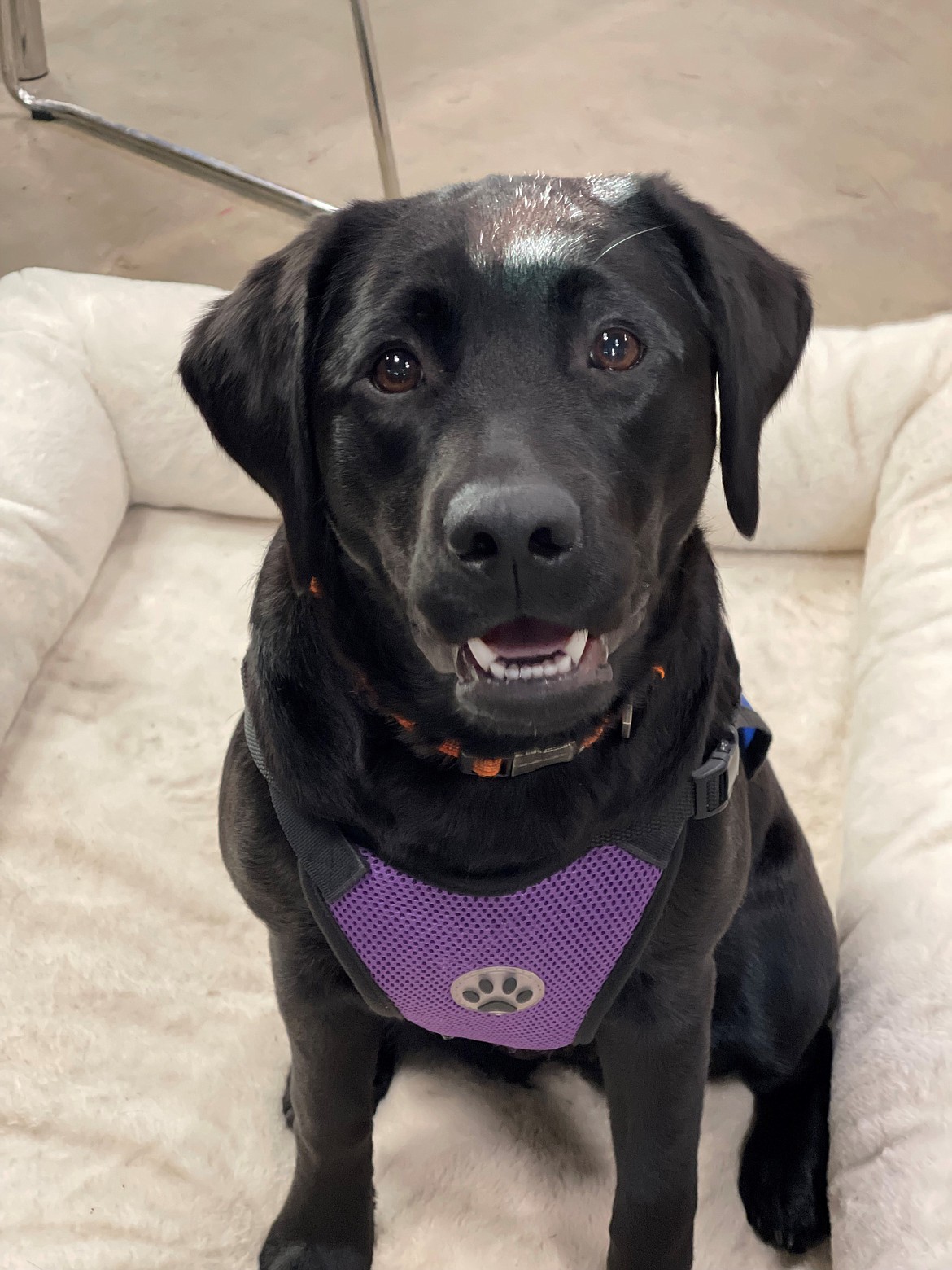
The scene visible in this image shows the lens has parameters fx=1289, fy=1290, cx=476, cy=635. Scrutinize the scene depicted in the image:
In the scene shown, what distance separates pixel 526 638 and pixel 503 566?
0.13m

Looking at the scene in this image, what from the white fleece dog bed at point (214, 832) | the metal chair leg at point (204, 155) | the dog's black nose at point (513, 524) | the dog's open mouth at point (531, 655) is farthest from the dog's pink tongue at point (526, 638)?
the metal chair leg at point (204, 155)

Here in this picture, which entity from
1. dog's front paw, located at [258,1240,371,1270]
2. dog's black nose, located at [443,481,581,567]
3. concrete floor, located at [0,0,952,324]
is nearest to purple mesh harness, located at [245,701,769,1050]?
dog's black nose, located at [443,481,581,567]

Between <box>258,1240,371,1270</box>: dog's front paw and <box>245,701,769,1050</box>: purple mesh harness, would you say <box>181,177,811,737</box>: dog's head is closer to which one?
<box>245,701,769,1050</box>: purple mesh harness

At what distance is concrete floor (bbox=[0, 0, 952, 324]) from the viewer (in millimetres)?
3557

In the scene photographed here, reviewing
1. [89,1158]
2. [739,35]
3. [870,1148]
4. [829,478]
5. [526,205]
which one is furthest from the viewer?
[739,35]

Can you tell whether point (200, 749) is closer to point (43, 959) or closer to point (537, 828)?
point (43, 959)

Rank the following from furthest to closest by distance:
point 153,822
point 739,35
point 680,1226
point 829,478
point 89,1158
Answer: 1. point 739,35
2. point 829,478
3. point 153,822
4. point 89,1158
5. point 680,1226

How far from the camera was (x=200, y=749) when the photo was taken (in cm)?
215

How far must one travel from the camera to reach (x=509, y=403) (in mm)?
1038

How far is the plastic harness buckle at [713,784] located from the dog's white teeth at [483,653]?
26 centimetres

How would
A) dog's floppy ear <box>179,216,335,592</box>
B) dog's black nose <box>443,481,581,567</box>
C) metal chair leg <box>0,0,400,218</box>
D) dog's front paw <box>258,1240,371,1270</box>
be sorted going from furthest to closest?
metal chair leg <box>0,0,400,218</box>, dog's front paw <box>258,1240,371,1270</box>, dog's floppy ear <box>179,216,335,592</box>, dog's black nose <box>443,481,581,567</box>

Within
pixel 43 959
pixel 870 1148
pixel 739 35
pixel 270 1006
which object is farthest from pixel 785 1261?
pixel 739 35

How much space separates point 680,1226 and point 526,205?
1040 mm

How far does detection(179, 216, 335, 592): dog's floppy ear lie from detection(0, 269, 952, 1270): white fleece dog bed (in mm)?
443
